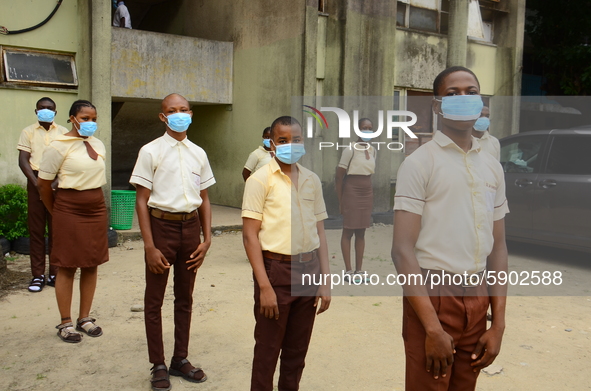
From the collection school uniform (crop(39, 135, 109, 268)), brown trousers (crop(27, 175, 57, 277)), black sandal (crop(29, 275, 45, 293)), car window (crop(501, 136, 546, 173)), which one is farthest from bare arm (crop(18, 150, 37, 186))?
car window (crop(501, 136, 546, 173))

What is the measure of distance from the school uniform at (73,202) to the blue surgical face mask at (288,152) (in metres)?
2.20

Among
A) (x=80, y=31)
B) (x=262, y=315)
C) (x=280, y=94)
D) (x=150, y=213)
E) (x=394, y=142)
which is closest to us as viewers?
(x=262, y=315)

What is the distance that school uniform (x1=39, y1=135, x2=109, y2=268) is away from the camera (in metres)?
4.55

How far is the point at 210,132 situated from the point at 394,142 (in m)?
3.92

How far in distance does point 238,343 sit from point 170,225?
1300mm

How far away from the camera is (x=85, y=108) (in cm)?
468

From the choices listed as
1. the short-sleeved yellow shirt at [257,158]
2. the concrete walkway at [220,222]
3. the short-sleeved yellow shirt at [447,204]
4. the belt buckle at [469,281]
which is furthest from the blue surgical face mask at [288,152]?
the concrete walkway at [220,222]

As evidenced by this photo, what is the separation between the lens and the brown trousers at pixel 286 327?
9.84 feet

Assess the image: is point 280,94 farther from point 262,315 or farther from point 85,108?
point 262,315

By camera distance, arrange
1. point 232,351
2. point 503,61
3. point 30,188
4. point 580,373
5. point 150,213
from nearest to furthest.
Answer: point 150,213 → point 580,373 → point 232,351 → point 30,188 → point 503,61

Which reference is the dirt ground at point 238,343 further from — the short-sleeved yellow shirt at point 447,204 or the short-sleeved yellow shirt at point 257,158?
the short-sleeved yellow shirt at point 447,204

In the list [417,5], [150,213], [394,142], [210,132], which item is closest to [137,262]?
[150,213]

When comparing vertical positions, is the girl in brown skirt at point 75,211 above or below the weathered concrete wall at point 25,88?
below

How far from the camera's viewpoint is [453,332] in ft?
7.54
